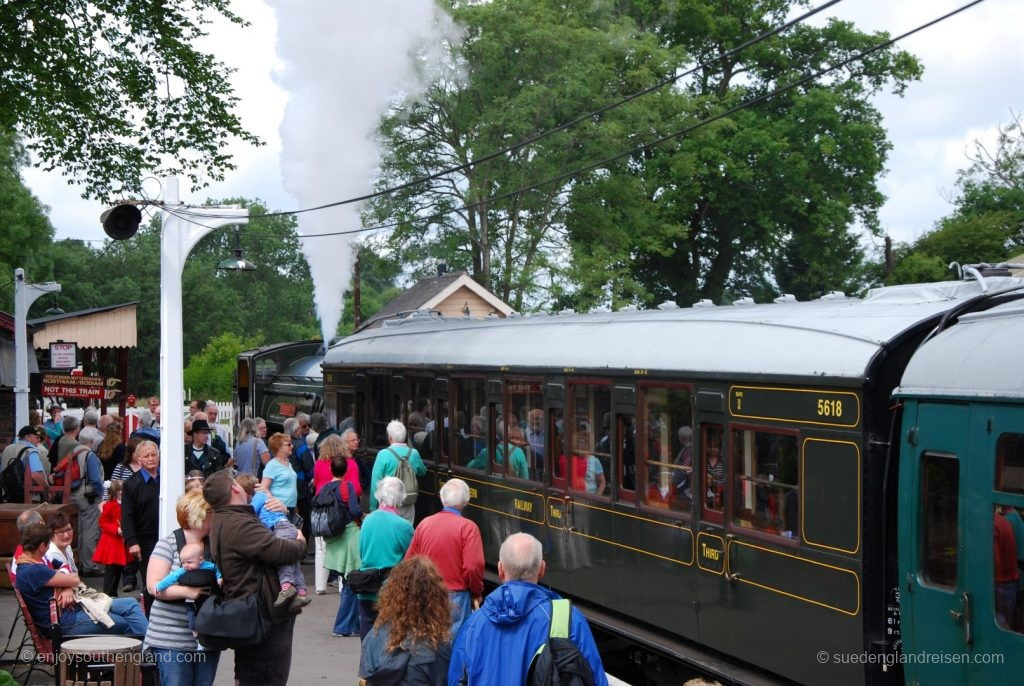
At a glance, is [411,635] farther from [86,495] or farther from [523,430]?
[86,495]

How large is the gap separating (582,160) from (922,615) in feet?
93.5

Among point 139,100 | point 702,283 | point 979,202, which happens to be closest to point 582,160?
point 702,283

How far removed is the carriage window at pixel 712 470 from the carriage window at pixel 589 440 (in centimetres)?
143

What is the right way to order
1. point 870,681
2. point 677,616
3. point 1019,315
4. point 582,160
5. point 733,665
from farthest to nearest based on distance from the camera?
point 582,160
point 677,616
point 733,665
point 870,681
point 1019,315

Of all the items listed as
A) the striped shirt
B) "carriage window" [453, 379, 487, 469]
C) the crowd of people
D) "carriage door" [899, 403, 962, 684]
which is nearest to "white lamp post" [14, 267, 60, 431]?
the crowd of people

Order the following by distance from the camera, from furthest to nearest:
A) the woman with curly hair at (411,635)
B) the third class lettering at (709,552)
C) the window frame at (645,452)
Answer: the window frame at (645,452) < the third class lettering at (709,552) < the woman with curly hair at (411,635)

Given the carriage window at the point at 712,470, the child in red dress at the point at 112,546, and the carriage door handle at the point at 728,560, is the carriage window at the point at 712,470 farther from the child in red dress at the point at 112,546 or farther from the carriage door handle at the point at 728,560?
the child in red dress at the point at 112,546

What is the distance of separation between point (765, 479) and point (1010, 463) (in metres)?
2.00

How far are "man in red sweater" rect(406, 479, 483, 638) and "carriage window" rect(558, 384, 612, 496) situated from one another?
6.87 feet

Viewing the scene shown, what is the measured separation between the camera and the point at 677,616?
328 inches

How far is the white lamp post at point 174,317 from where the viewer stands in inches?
416

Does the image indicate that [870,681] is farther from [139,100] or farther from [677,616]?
[139,100]

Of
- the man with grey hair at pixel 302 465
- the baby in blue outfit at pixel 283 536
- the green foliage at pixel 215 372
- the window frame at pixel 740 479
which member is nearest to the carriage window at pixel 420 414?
the man with grey hair at pixel 302 465

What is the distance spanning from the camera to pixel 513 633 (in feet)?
15.9
